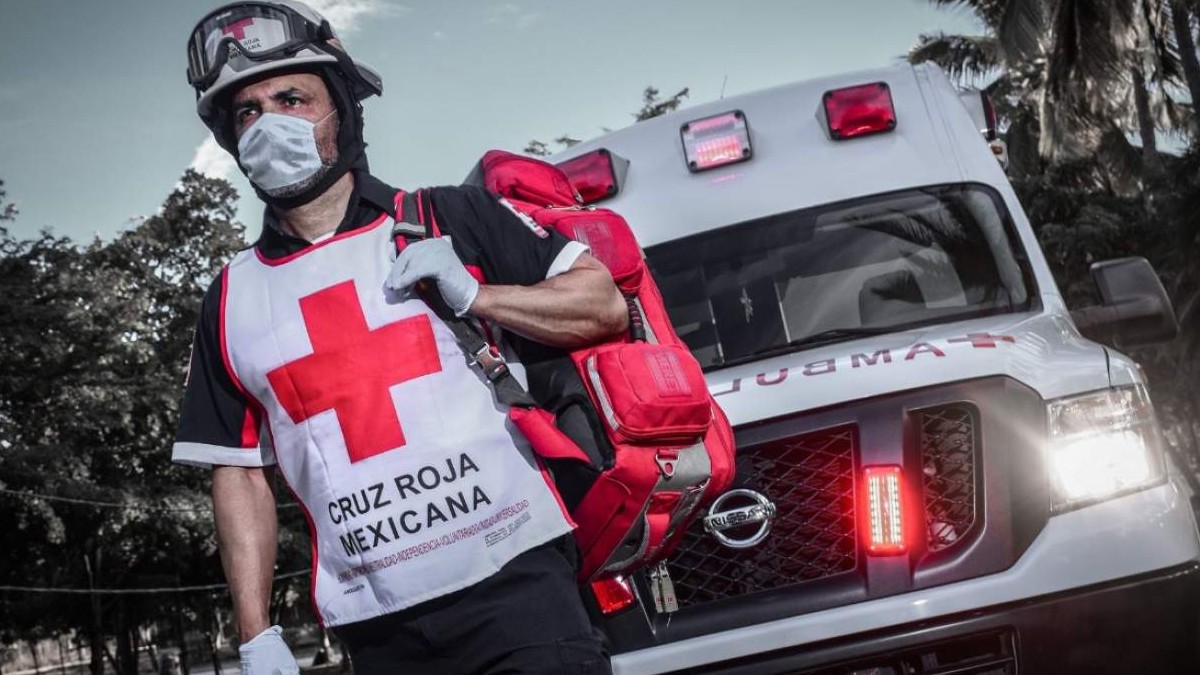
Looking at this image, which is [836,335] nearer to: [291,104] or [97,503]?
[291,104]

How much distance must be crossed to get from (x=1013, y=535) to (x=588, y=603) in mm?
1210

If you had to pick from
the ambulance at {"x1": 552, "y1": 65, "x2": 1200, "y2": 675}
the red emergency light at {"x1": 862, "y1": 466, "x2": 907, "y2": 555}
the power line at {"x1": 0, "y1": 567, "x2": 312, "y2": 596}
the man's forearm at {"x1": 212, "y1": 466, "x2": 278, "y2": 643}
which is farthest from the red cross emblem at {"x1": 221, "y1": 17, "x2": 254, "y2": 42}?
the power line at {"x1": 0, "y1": 567, "x2": 312, "y2": 596}

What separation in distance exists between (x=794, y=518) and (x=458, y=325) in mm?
1558

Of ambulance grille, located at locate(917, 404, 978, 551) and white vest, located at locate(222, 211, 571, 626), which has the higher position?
white vest, located at locate(222, 211, 571, 626)

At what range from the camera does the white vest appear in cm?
267

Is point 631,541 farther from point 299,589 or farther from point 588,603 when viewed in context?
point 299,589

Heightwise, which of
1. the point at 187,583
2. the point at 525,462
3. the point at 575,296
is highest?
the point at 575,296

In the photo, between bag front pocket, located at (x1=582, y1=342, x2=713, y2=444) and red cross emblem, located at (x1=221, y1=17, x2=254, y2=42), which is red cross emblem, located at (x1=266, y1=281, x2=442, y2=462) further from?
red cross emblem, located at (x1=221, y1=17, x2=254, y2=42)

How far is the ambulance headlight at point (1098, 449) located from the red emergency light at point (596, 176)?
2.07 meters

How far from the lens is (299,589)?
4366 cm

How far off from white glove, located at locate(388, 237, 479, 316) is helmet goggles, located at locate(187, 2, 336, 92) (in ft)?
2.07

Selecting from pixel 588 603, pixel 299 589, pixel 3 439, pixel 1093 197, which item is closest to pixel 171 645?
pixel 299 589

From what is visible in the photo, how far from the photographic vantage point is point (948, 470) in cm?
387

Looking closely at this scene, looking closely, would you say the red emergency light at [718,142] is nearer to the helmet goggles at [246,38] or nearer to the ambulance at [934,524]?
the ambulance at [934,524]
